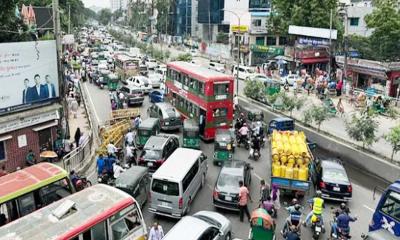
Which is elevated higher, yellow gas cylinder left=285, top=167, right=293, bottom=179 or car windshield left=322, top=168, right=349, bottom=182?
yellow gas cylinder left=285, top=167, right=293, bottom=179

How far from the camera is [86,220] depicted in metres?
9.95

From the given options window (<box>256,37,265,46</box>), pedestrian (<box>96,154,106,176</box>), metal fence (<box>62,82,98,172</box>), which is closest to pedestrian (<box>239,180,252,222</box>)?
pedestrian (<box>96,154,106,176</box>)

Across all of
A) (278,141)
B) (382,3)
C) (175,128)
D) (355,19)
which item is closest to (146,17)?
(355,19)

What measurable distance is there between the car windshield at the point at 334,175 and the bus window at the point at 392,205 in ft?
13.8

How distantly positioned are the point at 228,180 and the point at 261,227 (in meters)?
3.57

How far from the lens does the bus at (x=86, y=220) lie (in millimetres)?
9438

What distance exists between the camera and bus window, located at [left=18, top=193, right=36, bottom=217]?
12.1 metres

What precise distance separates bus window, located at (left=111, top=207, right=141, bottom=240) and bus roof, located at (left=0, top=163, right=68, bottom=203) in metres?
3.50

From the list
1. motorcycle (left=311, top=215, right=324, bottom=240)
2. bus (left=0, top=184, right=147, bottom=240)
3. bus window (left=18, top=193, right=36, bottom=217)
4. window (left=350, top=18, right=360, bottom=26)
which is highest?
window (left=350, top=18, right=360, bottom=26)

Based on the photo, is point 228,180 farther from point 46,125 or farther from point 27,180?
point 46,125

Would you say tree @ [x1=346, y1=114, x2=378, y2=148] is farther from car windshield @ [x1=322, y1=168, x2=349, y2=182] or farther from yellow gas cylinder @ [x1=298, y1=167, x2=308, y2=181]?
yellow gas cylinder @ [x1=298, y1=167, x2=308, y2=181]

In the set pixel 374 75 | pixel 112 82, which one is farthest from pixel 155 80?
pixel 374 75

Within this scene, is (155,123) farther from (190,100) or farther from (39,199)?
(39,199)

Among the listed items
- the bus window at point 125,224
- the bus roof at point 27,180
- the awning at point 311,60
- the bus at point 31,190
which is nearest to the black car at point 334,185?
the bus window at point 125,224
